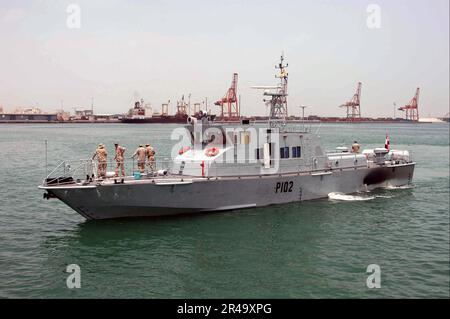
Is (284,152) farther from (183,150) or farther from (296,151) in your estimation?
(183,150)

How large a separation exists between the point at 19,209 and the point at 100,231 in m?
7.20

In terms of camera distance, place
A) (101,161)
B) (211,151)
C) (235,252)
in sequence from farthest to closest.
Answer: (211,151) < (101,161) < (235,252)

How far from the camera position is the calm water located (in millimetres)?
12516

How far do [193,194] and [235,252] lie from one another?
483cm

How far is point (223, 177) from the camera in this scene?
66.9ft

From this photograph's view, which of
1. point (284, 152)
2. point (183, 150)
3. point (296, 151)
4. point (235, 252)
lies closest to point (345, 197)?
point (296, 151)

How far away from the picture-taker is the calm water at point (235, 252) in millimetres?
12516

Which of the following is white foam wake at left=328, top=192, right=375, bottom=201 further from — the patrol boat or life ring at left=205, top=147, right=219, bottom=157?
life ring at left=205, top=147, right=219, bottom=157

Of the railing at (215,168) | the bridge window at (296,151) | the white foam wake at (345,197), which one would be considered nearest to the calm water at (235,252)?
the white foam wake at (345,197)

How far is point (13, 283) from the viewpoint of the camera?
41.8ft

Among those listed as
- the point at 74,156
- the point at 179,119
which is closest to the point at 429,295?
the point at 74,156

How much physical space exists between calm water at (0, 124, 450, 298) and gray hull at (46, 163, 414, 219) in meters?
0.51

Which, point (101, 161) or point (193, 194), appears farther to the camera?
point (193, 194)

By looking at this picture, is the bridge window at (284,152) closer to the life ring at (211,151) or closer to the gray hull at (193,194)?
the gray hull at (193,194)
